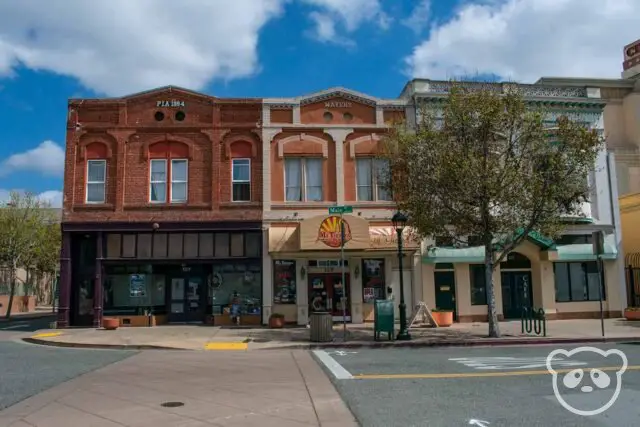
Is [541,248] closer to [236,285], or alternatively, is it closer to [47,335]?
[236,285]

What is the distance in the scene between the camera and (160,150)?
82.6 ft

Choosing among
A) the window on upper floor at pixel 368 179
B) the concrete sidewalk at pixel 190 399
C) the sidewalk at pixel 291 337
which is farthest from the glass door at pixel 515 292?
the concrete sidewalk at pixel 190 399

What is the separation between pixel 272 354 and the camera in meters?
15.9

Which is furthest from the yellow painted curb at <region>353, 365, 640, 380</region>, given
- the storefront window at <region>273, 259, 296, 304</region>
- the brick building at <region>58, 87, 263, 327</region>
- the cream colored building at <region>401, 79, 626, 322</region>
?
the brick building at <region>58, 87, 263, 327</region>

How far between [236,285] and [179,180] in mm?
5077

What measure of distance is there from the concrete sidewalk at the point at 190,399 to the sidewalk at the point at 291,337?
4.47 meters

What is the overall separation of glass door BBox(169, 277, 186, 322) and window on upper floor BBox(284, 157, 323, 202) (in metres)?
5.85

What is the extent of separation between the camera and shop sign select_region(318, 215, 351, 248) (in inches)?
897

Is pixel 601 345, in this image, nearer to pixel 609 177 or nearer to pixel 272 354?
pixel 272 354

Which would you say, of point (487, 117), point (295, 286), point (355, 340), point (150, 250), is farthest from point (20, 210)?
point (487, 117)

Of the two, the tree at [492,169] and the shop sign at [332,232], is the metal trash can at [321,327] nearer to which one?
the tree at [492,169]

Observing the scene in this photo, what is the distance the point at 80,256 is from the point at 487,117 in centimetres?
1744

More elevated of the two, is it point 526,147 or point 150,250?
point 526,147

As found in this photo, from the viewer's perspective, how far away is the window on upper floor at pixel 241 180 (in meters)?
25.1
